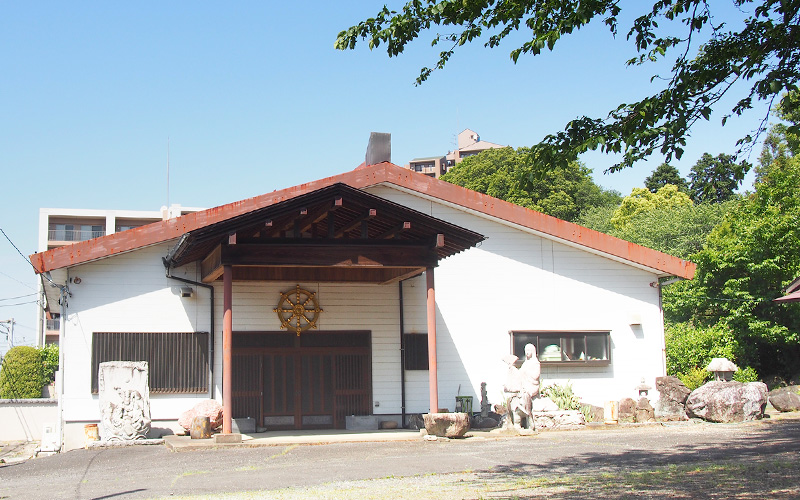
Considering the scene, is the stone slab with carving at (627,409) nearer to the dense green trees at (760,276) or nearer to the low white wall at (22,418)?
the dense green trees at (760,276)

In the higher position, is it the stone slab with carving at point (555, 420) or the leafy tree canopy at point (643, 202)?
the leafy tree canopy at point (643, 202)

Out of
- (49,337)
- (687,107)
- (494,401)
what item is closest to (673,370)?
(494,401)

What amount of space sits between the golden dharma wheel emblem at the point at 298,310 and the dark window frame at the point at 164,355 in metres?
1.62

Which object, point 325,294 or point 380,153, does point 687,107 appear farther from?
point 380,153

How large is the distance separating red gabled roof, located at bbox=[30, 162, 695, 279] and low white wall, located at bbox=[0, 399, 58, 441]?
13172 mm

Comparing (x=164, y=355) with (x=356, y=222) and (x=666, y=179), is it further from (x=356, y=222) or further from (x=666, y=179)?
(x=666, y=179)

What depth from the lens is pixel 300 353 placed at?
17734 millimetres

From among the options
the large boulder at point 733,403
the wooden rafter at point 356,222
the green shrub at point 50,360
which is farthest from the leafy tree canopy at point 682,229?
the green shrub at point 50,360

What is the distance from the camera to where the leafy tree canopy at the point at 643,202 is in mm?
52438

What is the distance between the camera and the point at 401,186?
18547 millimetres

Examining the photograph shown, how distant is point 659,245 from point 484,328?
2727 cm

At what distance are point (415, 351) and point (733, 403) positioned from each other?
21.6ft

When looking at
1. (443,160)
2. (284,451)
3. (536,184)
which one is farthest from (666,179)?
(284,451)

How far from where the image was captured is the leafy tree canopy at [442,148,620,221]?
53.7m
